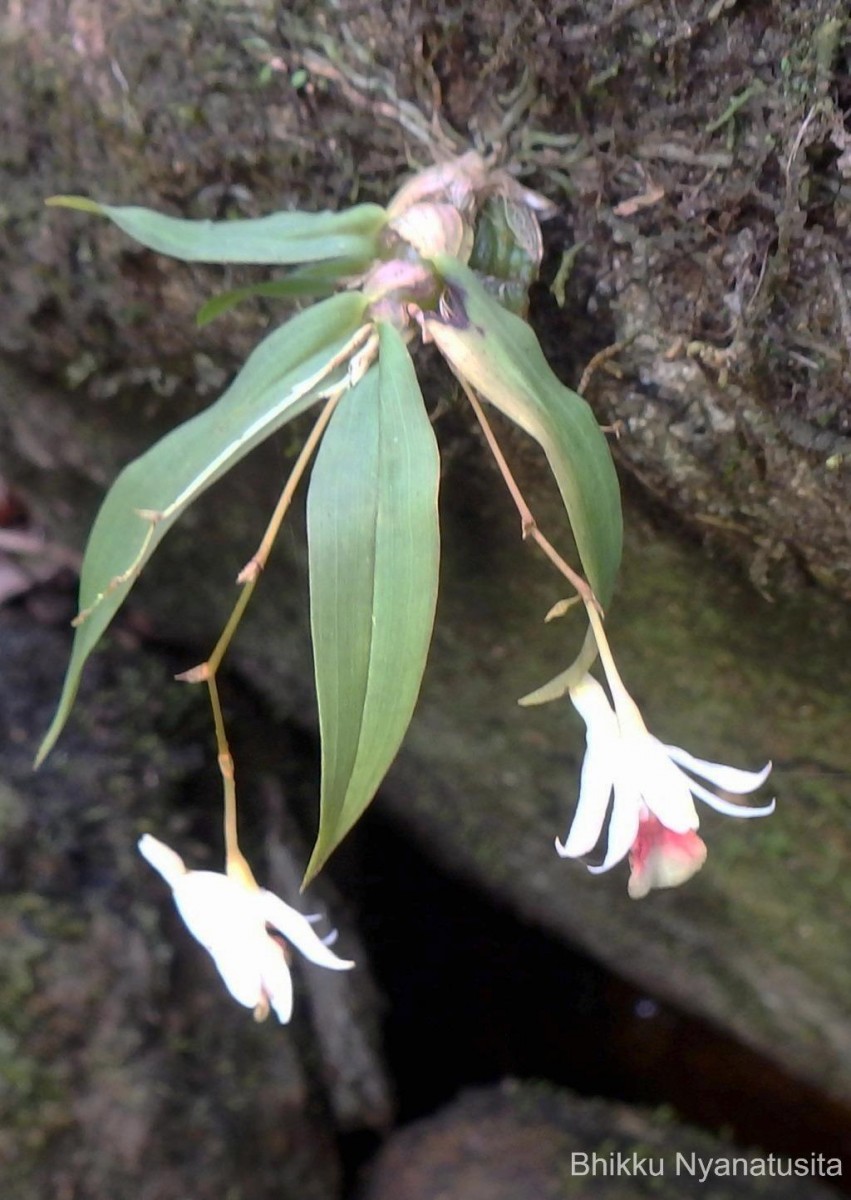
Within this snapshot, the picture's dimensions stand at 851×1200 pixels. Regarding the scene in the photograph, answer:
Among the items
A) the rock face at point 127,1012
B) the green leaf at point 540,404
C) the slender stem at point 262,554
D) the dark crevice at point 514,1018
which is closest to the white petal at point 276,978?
the slender stem at point 262,554

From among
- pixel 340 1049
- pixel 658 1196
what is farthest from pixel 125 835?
pixel 658 1196

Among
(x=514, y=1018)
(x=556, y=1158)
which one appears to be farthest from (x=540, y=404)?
(x=514, y=1018)

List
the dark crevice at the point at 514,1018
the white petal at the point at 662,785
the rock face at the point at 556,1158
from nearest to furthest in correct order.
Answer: the white petal at the point at 662,785, the rock face at the point at 556,1158, the dark crevice at the point at 514,1018

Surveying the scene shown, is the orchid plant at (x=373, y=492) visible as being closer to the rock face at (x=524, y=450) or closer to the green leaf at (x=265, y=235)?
the green leaf at (x=265, y=235)

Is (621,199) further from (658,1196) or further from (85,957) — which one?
(658,1196)

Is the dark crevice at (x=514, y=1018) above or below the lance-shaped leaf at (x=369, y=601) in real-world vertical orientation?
below

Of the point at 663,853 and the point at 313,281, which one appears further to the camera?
the point at 313,281

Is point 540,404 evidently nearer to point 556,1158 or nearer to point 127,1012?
point 127,1012
